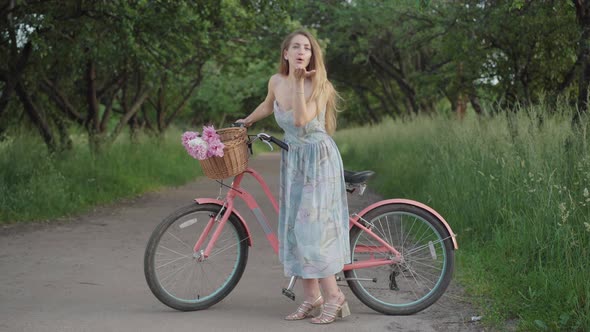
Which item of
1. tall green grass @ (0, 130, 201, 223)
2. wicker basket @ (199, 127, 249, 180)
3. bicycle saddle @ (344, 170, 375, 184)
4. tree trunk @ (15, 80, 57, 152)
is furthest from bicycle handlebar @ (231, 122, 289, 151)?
tree trunk @ (15, 80, 57, 152)

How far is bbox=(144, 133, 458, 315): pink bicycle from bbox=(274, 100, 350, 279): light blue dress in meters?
0.12

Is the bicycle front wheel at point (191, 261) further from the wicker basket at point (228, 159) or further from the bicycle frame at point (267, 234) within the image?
the wicker basket at point (228, 159)

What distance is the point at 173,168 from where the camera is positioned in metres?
18.0

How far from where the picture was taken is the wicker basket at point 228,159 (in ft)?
15.6

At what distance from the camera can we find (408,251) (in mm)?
5094

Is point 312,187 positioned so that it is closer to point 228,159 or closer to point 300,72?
point 228,159

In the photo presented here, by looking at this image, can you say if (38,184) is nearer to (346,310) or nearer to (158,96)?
(346,310)

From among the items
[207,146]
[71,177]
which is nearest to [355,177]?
[207,146]

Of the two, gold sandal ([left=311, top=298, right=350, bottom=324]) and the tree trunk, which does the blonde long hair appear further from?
the tree trunk

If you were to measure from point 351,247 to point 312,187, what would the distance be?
1.73ft

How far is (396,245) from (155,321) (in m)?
1.65

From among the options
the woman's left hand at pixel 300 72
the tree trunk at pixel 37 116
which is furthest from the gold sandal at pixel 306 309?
the tree trunk at pixel 37 116

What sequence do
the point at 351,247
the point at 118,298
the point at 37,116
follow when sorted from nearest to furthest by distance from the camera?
the point at 351,247, the point at 118,298, the point at 37,116

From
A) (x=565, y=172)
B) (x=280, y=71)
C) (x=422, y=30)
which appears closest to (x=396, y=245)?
(x=280, y=71)
